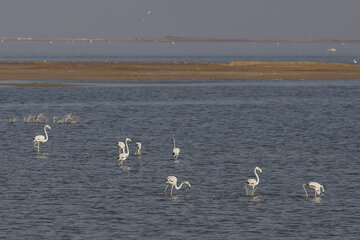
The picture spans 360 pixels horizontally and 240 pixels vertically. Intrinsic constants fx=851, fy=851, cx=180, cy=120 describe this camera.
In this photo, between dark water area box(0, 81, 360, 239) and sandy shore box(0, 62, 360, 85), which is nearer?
dark water area box(0, 81, 360, 239)

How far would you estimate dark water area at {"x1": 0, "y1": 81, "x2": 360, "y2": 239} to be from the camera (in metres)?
23.2

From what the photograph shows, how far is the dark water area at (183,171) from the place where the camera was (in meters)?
23.2

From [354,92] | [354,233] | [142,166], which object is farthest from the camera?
[354,92]

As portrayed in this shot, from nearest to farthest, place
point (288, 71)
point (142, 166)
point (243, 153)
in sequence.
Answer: point (142, 166), point (243, 153), point (288, 71)

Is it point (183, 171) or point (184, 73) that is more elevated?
point (184, 73)

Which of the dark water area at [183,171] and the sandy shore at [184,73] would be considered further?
the sandy shore at [184,73]

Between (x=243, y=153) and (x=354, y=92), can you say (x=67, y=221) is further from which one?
(x=354, y=92)

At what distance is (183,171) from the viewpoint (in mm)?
32812

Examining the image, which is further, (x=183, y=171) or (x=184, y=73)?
(x=184, y=73)

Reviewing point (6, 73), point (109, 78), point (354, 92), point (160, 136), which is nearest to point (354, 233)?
point (160, 136)

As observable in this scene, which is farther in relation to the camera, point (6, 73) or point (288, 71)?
point (288, 71)

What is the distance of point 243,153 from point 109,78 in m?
59.4

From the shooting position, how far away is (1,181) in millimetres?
29859

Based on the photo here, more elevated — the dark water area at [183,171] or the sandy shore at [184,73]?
the sandy shore at [184,73]
